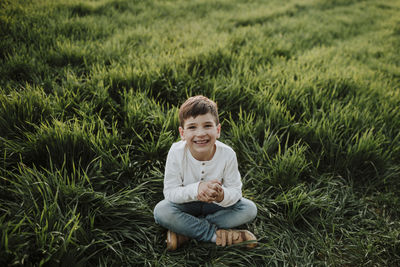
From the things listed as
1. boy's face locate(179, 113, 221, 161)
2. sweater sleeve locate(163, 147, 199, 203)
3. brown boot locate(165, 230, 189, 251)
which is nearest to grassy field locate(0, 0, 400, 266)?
brown boot locate(165, 230, 189, 251)

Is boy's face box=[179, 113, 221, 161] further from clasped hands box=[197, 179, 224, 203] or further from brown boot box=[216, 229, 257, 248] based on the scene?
brown boot box=[216, 229, 257, 248]

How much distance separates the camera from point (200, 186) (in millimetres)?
1530

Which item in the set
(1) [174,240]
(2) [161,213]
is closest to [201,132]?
(2) [161,213]

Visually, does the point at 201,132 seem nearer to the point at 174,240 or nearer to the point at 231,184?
the point at 231,184

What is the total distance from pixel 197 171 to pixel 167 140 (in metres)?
0.53

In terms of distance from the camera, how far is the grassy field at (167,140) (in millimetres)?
1587

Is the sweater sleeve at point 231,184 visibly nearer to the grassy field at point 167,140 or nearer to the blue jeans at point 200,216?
the blue jeans at point 200,216

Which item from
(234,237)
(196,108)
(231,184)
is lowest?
(234,237)

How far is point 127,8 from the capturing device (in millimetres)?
4973

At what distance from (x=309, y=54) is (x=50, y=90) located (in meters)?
3.51

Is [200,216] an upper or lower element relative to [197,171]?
lower

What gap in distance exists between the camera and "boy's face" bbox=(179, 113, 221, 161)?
154 cm

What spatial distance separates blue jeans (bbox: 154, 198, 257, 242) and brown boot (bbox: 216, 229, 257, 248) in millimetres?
49

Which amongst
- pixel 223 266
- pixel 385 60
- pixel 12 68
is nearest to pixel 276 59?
pixel 385 60
